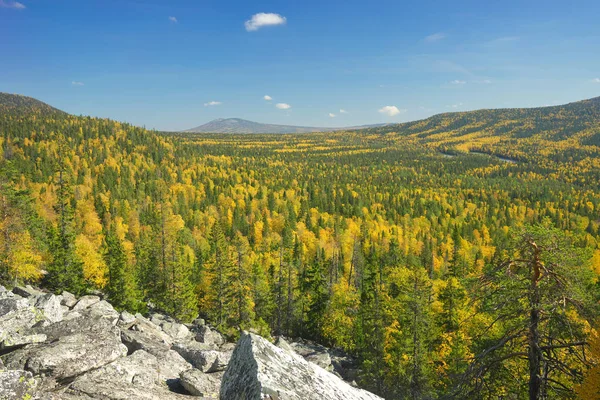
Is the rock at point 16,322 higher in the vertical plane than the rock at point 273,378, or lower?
lower

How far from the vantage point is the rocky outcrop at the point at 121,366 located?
25.4 ft

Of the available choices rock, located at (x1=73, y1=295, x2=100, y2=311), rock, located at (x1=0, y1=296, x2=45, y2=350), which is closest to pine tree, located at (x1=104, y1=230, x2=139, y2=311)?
rock, located at (x1=73, y1=295, x2=100, y2=311)

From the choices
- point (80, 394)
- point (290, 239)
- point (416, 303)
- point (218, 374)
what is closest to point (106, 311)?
point (218, 374)

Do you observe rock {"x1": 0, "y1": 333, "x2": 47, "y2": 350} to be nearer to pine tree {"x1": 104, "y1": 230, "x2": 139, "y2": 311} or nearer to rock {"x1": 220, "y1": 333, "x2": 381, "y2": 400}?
rock {"x1": 220, "y1": 333, "x2": 381, "y2": 400}

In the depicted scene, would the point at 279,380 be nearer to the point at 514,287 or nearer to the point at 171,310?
the point at 514,287

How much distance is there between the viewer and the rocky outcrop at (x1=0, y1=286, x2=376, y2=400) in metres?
7.74

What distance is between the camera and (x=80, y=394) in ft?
37.3

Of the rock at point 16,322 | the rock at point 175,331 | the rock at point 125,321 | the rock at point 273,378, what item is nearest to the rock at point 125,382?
the rock at point 16,322

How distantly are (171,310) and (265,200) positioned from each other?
114 metres

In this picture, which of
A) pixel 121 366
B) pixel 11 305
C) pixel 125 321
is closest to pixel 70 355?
pixel 121 366

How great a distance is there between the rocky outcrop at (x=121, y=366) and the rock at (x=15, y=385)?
22 millimetres

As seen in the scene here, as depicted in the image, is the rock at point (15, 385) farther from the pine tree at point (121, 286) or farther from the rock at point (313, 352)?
the rock at point (313, 352)

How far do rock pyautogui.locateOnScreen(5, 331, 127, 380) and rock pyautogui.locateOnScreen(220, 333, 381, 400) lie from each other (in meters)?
7.72

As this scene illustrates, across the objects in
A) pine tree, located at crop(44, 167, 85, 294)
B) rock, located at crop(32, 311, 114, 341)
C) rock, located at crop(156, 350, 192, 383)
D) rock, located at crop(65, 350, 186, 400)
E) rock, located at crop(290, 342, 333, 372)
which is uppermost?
rock, located at crop(32, 311, 114, 341)
